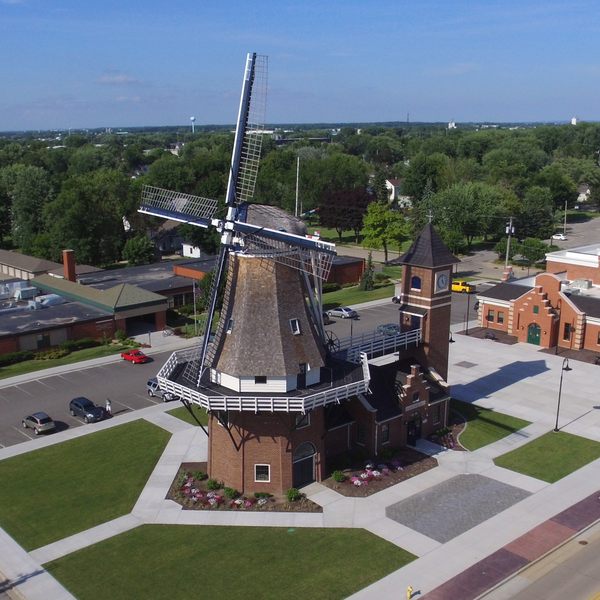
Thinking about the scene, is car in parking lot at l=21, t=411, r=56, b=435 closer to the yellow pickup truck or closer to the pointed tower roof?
the pointed tower roof

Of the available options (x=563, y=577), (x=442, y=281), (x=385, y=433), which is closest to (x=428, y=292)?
(x=442, y=281)

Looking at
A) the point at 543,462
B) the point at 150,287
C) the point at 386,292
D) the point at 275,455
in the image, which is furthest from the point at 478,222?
the point at 275,455

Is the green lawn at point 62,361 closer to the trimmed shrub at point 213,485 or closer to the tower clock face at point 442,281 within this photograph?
the trimmed shrub at point 213,485

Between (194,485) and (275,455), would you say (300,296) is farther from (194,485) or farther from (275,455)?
(194,485)

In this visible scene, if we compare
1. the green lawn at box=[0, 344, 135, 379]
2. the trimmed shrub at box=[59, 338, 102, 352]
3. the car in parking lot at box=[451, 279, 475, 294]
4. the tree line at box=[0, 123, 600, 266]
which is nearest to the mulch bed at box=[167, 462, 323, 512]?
the green lawn at box=[0, 344, 135, 379]

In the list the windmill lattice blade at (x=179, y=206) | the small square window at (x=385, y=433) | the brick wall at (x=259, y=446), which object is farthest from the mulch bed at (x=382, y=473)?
the windmill lattice blade at (x=179, y=206)

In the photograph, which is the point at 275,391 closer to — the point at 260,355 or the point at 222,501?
Answer: the point at 260,355
